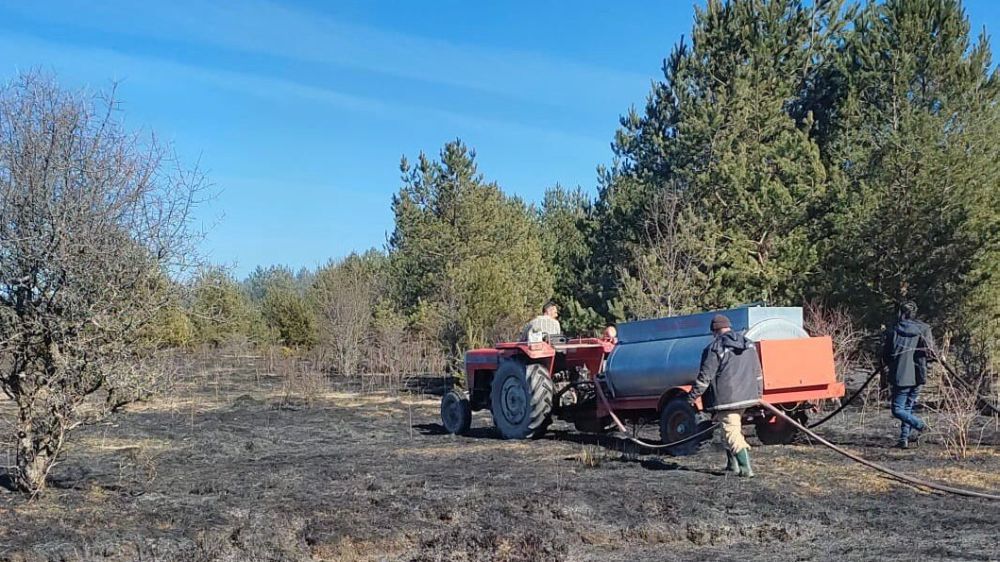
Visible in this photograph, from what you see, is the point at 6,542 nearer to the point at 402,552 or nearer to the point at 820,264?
the point at 402,552

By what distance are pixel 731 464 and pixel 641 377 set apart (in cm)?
215

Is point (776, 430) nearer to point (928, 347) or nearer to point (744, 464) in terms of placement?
A: point (928, 347)

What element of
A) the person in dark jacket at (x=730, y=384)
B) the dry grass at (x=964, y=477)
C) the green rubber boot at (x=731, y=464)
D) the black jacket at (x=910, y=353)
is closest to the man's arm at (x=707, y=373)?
the person in dark jacket at (x=730, y=384)

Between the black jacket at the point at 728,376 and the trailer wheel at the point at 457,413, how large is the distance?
5474 millimetres

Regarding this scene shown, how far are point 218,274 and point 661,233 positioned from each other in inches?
572

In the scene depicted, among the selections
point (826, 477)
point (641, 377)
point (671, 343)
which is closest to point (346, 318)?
point (641, 377)

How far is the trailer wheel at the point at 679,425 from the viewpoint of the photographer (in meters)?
10.5

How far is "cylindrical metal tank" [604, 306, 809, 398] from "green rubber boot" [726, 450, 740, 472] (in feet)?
4.48

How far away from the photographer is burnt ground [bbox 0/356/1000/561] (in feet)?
22.6

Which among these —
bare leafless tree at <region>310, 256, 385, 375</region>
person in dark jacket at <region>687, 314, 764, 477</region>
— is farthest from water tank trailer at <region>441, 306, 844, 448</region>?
bare leafless tree at <region>310, 256, 385, 375</region>

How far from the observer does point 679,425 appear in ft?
35.6

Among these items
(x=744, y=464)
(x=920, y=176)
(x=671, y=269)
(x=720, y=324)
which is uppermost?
(x=920, y=176)

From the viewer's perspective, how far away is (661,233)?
72.9ft

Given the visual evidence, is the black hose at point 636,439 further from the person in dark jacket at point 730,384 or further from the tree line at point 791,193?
the tree line at point 791,193
